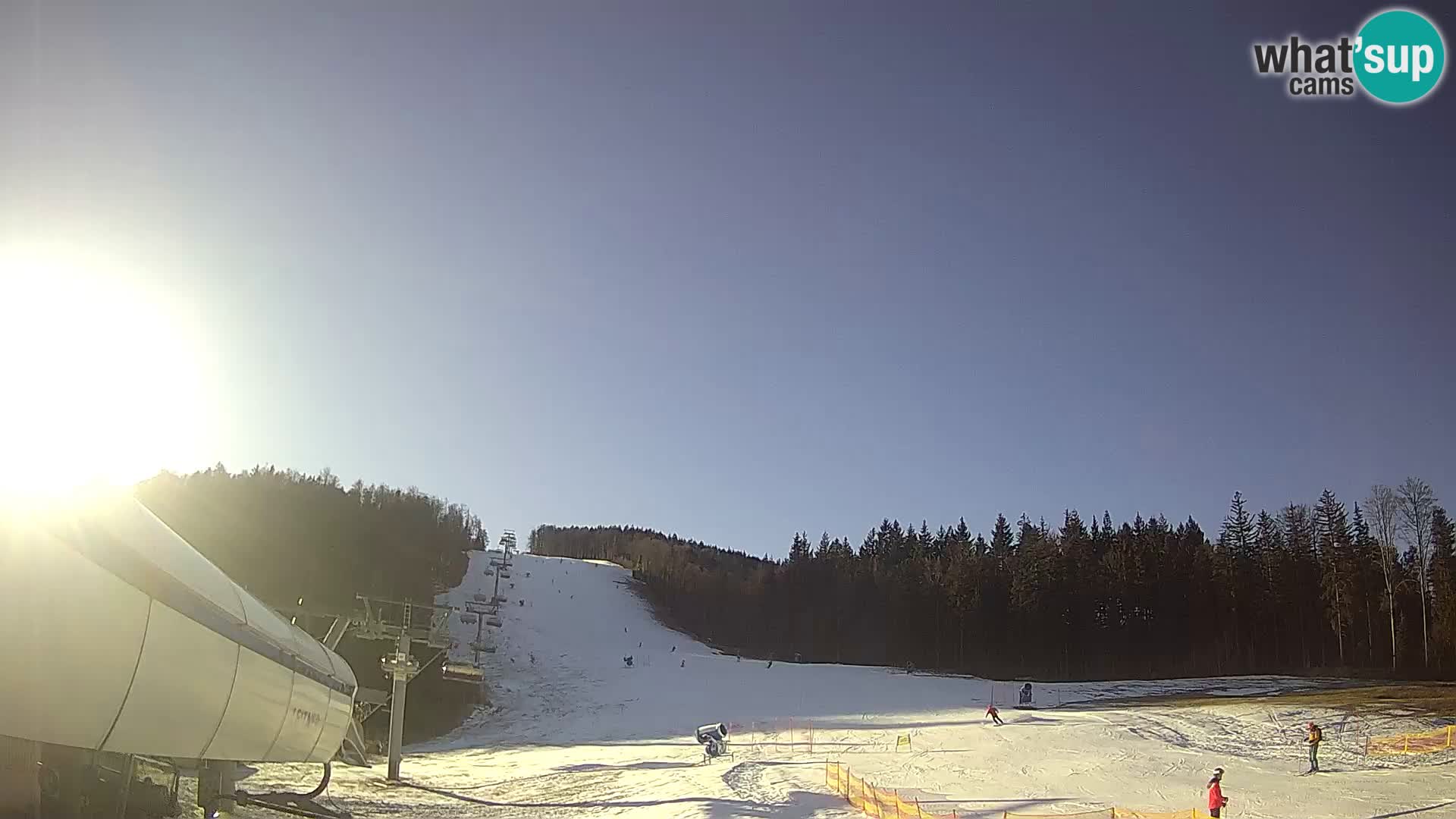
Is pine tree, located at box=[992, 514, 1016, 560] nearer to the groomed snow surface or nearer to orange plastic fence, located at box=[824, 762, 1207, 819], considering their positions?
the groomed snow surface

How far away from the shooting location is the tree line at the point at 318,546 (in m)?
53.9

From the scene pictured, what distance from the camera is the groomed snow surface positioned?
23062 millimetres

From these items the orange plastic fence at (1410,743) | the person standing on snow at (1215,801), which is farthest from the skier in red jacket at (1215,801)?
the orange plastic fence at (1410,743)

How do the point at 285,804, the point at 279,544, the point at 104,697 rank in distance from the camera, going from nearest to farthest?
the point at 104,697, the point at 285,804, the point at 279,544

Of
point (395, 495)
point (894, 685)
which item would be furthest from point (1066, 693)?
point (395, 495)

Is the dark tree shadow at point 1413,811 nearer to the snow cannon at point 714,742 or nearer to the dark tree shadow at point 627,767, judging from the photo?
the dark tree shadow at point 627,767

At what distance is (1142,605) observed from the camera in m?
81.5

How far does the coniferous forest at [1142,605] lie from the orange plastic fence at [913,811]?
53355 millimetres

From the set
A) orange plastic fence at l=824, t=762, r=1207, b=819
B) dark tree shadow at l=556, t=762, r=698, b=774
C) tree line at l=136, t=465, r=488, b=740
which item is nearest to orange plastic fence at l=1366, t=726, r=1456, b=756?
orange plastic fence at l=824, t=762, r=1207, b=819

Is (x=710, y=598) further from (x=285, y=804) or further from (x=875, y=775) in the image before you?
(x=285, y=804)

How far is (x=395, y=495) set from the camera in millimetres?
102562

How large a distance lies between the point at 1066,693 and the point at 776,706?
18865 mm

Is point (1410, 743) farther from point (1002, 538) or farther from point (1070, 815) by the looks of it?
point (1002, 538)

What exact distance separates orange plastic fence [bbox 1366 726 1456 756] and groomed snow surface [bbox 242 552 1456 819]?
610mm
